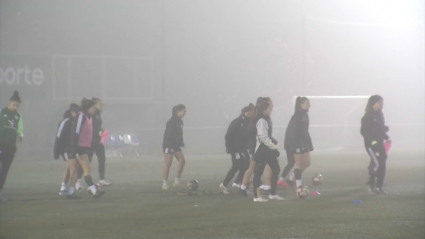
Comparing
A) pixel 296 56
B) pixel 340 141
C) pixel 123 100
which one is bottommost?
pixel 340 141

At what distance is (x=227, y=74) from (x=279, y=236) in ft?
76.1

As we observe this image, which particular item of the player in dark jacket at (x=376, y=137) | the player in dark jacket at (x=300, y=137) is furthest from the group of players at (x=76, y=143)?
the player in dark jacket at (x=376, y=137)

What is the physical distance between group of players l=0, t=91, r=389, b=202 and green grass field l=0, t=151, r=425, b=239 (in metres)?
0.34

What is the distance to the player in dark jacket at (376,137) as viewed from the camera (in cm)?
1089

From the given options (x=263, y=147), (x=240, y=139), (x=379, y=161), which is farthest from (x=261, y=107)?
(x=379, y=161)

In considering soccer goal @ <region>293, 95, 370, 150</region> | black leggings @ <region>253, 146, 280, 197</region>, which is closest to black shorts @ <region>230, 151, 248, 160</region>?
black leggings @ <region>253, 146, 280, 197</region>

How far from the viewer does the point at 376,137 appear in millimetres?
10930

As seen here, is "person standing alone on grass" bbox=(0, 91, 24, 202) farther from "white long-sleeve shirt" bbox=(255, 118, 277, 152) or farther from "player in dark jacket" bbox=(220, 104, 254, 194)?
"white long-sleeve shirt" bbox=(255, 118, 277, 152)

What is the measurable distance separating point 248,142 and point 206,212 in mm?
2276

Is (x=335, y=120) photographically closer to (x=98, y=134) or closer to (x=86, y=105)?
(x=98, y=134)

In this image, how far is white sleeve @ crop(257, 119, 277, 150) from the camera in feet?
32.2

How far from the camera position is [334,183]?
13.1 metres

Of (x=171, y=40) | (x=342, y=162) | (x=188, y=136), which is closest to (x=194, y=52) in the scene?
(x=171, y=40)

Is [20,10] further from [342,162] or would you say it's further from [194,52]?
[342,162]
